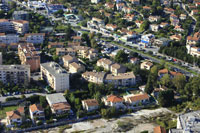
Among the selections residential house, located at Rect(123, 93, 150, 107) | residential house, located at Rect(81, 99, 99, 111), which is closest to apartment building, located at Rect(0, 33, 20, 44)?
residential house, located at Rect(81, 99, 99, 111)

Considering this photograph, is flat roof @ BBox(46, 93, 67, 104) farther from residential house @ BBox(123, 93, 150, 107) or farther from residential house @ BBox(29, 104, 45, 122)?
residential house @ BBox(123, 93, 150, 107)

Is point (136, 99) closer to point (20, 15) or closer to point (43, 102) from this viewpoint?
point (43, 102)

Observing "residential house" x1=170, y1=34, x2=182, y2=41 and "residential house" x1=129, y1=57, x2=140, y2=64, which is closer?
"residential house" x1=129, y1=57, x2=140, y2=64

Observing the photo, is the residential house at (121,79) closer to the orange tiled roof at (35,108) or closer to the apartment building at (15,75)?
the apartment building at (15,75)

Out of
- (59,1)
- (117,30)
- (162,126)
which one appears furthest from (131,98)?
(59,1)

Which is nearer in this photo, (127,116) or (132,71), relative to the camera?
(127,116)

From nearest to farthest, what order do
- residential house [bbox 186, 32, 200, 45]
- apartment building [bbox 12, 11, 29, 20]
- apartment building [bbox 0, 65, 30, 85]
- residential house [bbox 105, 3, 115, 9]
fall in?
1. apartment building [bbox 0, 65, 30, 85]
2. residential house [bbox 186, 32, 200, 45]
3. apartment building [bbox 12, 11, 29, 20]
4. residential house [bbox 105, 3, 115, 9]

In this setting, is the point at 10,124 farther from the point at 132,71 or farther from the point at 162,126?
the point at 132,71

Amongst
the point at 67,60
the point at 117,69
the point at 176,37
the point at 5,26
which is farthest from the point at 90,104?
the point at 5,26
